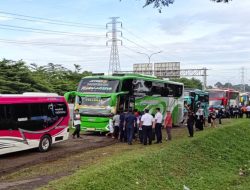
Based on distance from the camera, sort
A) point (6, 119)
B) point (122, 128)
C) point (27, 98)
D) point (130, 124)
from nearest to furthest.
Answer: point (6, 119), point (27, 98), point (130, 124), point (122, 128)

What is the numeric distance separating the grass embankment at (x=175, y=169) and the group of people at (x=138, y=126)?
0.91m

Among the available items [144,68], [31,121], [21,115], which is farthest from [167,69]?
[21,115]

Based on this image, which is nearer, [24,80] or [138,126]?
[138,126]

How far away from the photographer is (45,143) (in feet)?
57.5

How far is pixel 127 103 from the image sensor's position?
23.9 metres

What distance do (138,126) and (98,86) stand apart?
3.82 metres

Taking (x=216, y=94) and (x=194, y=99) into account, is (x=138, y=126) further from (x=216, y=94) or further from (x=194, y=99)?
(x=216, y=94)

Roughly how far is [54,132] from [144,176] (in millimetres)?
6558

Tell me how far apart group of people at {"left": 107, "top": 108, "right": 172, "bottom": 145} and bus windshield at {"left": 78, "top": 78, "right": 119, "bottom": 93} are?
1.81 meters

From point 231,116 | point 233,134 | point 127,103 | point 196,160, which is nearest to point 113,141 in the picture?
point 127,103

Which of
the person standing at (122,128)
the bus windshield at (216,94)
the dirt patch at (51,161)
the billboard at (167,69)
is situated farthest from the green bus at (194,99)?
the billboard at (167,69)

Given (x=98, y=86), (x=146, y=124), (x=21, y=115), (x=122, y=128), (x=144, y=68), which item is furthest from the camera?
(x=144, y=68)

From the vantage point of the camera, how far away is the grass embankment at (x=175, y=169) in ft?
35.7

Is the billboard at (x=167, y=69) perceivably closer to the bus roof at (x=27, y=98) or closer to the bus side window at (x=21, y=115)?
the bus roof at (x=27, y=98)
